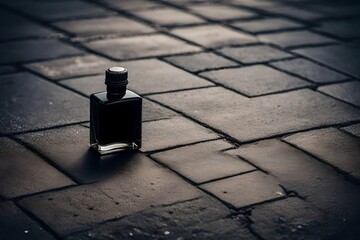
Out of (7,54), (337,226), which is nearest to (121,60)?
(7,54)

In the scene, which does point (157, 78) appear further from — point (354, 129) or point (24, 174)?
point (24, 174)

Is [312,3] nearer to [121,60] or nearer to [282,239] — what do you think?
[121,60]

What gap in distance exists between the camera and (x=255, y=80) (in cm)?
436

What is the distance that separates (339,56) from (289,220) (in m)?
2.48

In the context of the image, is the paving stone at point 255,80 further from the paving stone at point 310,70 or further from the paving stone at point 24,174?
the paving stone at point 24,174

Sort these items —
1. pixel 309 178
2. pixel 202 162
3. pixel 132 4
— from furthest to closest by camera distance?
1. pixel 132 4
2. pixel 202 162
3. pixel 309 178

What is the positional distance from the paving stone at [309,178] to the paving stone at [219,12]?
8.84 ft

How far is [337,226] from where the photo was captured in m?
2.66

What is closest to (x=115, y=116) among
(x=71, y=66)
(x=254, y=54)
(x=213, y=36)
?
(x=71, y=66)

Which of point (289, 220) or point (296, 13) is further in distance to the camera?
point (296, 13)

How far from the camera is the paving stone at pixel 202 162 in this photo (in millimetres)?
3061

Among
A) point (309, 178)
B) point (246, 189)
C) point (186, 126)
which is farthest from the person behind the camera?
point (186, 126)

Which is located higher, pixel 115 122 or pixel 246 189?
pixel 115 122

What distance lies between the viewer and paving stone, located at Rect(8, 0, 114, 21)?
5762mm
